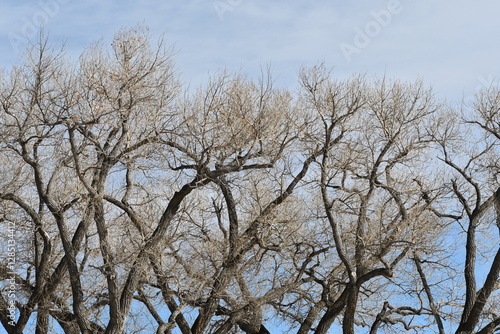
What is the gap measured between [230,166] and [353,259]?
448 centimetres

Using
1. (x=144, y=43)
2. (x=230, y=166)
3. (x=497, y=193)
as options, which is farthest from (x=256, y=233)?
(x=497, y=193)

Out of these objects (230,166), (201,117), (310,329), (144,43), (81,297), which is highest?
(144,43)

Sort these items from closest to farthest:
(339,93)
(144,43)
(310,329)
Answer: (144,43)
(339,93)
(310,329)

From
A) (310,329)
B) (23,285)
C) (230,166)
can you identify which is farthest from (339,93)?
(23,285)

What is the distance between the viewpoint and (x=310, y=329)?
18.3 m

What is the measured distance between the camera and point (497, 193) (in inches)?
643

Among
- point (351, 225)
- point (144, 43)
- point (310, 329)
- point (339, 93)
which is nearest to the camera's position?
point (144, 43)

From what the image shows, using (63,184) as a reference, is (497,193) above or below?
below

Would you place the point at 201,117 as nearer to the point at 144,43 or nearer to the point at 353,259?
the point at 144,43

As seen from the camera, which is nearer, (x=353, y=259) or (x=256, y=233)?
(x=256, y=233)

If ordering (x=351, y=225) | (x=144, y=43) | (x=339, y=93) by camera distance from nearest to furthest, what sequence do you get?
(x=144, y=43) < (x=339, y=93) < (x=351, y=225)

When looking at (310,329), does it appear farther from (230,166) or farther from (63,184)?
(63,184)

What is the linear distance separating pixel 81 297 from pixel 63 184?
12.0 feet

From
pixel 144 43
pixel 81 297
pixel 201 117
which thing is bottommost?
pixel 81 297
